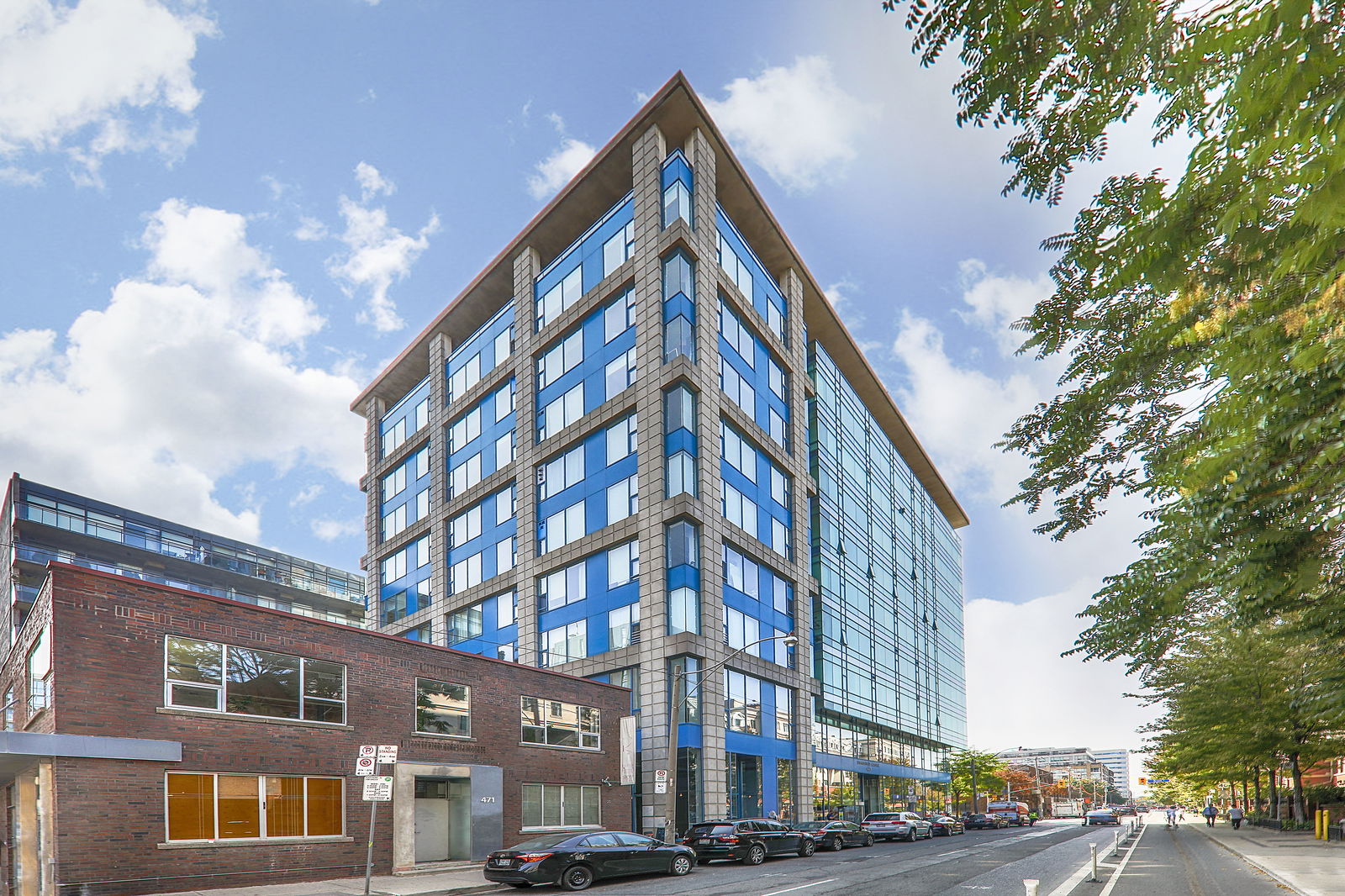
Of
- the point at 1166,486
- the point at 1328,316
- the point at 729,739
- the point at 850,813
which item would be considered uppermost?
the point at 1328,316

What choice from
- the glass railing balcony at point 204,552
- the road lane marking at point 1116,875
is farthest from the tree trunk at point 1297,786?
the glass railing balcony at point 204,552

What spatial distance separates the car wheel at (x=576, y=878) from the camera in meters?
20.2

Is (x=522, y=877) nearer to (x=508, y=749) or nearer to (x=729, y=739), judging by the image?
(x=508, y=749)

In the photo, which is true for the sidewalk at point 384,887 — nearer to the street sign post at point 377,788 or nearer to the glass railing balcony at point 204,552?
the street sign post at point 377,788

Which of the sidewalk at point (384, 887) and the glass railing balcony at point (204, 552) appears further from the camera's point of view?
the glass railing balcony at point (204, 552)

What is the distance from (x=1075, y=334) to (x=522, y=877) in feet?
51.5

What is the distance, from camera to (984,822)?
210 ft

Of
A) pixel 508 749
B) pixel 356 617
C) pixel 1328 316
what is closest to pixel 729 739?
pixel 508 749

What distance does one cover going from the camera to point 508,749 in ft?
92.2

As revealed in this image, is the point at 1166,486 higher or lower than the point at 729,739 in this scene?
higher

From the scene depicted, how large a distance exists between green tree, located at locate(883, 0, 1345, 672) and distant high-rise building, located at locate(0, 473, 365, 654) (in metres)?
48.6

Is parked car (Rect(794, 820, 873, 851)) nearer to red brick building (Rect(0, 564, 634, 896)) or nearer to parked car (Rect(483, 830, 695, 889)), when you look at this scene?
parked car (Rect(483, 830, 695, 889))

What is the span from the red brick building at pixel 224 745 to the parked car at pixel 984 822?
44.8m

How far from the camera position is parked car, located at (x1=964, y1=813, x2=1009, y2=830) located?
207 ft
